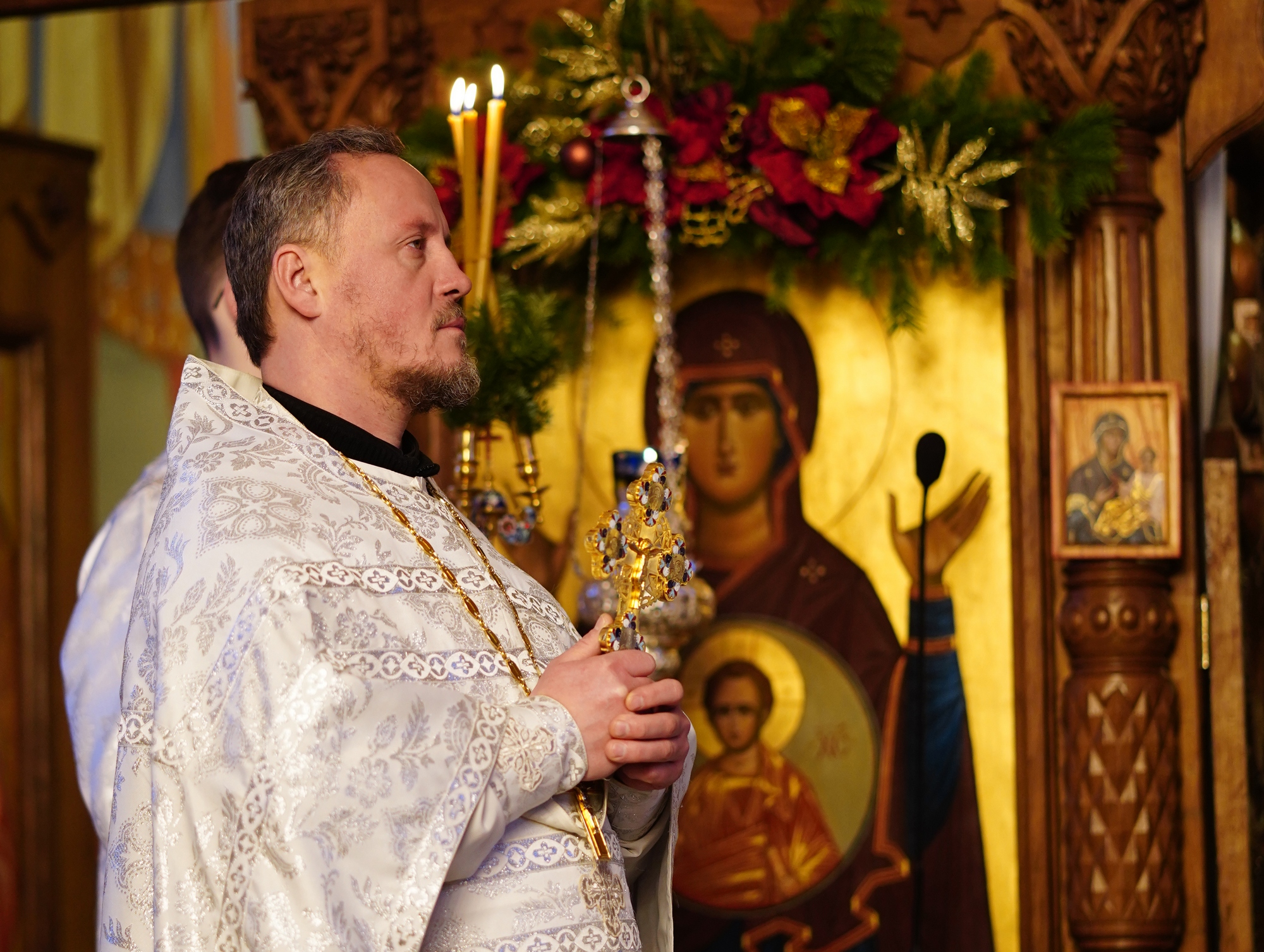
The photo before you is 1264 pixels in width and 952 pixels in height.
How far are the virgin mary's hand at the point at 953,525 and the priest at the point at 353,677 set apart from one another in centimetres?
176

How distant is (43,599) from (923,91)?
3.50 metres

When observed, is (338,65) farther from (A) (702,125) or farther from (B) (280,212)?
(B) (280,212)

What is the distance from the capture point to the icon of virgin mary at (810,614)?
3.92 m

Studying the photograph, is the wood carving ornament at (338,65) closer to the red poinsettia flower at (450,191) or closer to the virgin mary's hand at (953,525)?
the red poinsettia flower at (450,191)

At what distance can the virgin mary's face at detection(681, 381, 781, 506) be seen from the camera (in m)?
4.16

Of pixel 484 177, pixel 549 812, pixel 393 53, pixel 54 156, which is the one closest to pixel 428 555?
pixel 549 812

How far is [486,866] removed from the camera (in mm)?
2037

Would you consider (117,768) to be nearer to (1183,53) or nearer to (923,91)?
(923,91)

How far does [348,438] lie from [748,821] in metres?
2.05

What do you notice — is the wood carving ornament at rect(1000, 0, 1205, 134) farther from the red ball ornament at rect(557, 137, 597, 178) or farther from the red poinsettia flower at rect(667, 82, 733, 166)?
the red ball ornament at rect(557, 137, 597, 178)

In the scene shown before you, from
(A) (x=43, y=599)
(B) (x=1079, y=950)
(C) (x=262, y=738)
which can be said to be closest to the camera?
(C) (x=262, y=738)

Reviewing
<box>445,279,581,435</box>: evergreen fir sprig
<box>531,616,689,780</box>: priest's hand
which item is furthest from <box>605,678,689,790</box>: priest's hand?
<box>445,279,581,435</box>: evergreen fir sprig

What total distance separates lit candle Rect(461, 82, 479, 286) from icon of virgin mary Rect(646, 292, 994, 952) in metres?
0.87

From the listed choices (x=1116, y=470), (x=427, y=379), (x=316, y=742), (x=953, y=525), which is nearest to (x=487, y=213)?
(x=427, y=379)
